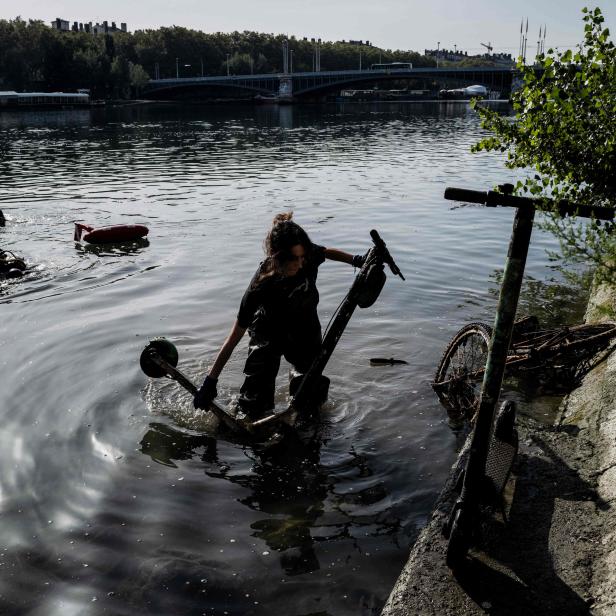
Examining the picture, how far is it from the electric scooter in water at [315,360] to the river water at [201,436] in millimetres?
335

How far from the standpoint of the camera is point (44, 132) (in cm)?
5778

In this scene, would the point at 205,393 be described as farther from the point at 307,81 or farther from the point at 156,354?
the point at 307,81

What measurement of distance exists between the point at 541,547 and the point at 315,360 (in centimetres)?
241

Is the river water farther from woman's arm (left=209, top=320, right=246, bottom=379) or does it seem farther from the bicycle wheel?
woman's arm (left=209, top=320, right=246, bottom=379)

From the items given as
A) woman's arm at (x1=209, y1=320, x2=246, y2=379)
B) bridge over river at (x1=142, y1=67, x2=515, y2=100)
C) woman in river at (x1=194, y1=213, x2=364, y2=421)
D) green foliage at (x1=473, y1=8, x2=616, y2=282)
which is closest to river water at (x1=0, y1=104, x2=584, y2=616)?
woman in river at (x1=194, y1=213, x2=364, y2=421)

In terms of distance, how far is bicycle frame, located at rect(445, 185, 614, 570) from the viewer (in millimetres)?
3525

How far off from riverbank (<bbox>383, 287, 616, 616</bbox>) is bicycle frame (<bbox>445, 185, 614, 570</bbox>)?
0.59ft

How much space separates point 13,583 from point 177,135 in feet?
175

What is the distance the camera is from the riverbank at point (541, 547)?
11.2ft

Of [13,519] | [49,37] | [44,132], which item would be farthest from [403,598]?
[49,37]

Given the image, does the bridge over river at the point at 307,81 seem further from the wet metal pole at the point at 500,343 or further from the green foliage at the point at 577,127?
the wet metal pole at the point at 500,343

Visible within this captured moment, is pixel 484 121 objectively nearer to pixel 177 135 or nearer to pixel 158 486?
pixel 158 486

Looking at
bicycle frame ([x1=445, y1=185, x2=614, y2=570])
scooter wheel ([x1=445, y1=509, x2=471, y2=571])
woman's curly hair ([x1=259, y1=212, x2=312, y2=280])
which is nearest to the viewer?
bicycle frame ([x1=445, y1=185, x2=614, y2=570])

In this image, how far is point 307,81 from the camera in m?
136
